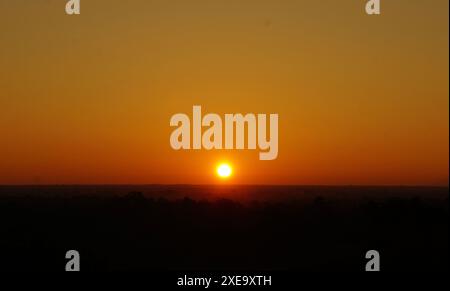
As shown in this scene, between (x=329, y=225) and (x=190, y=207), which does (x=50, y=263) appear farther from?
(x=190, y=207)

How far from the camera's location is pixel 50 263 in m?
29.2

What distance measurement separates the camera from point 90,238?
3819 centimetres

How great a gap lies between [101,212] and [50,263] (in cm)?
2580

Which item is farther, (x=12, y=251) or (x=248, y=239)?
(x=248, y=239)

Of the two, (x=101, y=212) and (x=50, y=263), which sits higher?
(x=101, y=212)
